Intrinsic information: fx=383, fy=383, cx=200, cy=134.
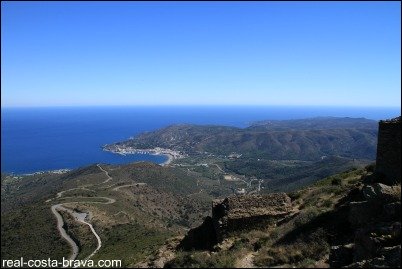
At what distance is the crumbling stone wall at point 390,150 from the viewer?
48.2 ft

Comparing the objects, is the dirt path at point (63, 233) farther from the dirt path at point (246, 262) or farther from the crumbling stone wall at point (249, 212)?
the dirt path at point (246, 262)

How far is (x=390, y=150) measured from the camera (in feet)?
49.4

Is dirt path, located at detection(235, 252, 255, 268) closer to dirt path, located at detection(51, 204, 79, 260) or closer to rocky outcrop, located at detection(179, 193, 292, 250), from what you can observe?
rocky outcrop, located at detection(179, 193, 292, 250)

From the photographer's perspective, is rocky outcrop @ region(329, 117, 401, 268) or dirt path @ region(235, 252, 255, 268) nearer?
rocky outcrop @ region(329, 117, 401, 268)

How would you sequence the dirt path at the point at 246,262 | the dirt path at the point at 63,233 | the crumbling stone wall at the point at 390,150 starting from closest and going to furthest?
the dirt path at the point at 246,262 < the crumbling stone wall at the point at 390,150 < the dirt path at the point at 63,233

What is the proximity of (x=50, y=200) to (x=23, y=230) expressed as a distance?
20.9 meters

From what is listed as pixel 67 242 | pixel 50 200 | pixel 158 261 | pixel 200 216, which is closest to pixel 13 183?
pixel 50 200

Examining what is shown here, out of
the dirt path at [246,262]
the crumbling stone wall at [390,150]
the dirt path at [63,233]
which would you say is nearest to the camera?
the dirt path at [246,262]

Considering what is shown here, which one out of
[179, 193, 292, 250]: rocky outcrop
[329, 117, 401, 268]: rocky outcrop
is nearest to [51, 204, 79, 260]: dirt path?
[179, 193, 292, 250]: rocky outcrop

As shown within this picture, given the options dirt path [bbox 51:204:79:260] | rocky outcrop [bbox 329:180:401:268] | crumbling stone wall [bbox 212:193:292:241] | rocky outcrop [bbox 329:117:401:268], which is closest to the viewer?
rocky outcrop [bbox 329:180:401:268]

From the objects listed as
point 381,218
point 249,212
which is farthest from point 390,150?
point 249,212

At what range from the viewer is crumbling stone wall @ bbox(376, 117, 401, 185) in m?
14.7

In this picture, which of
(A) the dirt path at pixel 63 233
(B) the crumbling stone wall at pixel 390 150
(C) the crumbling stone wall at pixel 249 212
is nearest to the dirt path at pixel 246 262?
(C) the crumbling stone wall at pixel 249 212

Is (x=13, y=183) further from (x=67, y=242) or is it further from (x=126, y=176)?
(x=67, y=242)
